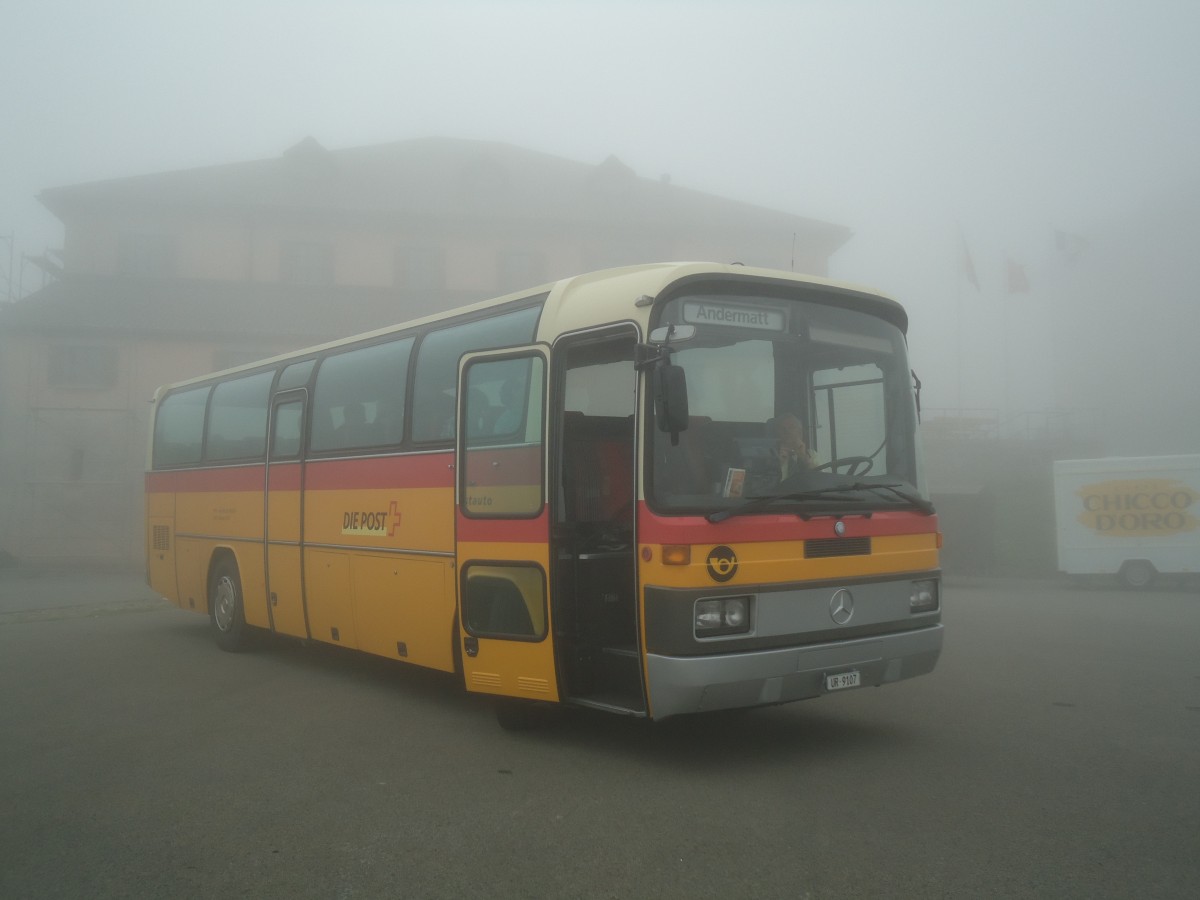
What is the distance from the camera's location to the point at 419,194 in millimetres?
46875

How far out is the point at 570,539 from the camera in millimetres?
7297

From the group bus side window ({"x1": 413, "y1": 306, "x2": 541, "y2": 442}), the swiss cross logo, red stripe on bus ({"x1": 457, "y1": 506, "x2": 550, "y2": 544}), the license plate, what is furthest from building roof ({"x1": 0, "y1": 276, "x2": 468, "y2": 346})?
the license plate

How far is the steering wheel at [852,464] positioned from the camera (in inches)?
276

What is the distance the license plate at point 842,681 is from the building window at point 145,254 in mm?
41841

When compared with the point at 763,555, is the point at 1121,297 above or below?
above

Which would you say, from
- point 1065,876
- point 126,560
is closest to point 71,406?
point 126,560

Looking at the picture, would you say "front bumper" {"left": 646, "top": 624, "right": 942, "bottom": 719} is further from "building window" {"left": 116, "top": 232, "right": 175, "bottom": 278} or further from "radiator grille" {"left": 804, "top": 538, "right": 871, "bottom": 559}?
"building window" {"left": 116, "top": 232, "right": 175, "bottom": 278}

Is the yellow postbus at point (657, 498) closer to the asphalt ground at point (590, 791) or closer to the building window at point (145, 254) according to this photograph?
the asphalt ground at point (590, 791)

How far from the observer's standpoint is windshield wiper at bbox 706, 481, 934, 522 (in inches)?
252

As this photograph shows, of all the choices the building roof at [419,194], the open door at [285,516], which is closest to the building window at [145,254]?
the building roof at [419,194]

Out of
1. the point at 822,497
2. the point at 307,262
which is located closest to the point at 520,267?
the point at 307,262

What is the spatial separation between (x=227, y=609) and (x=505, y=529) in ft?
Answer: 20.6

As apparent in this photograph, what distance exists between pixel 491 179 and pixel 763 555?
4294cm

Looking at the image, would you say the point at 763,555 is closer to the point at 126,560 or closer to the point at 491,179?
the point at 126,560
